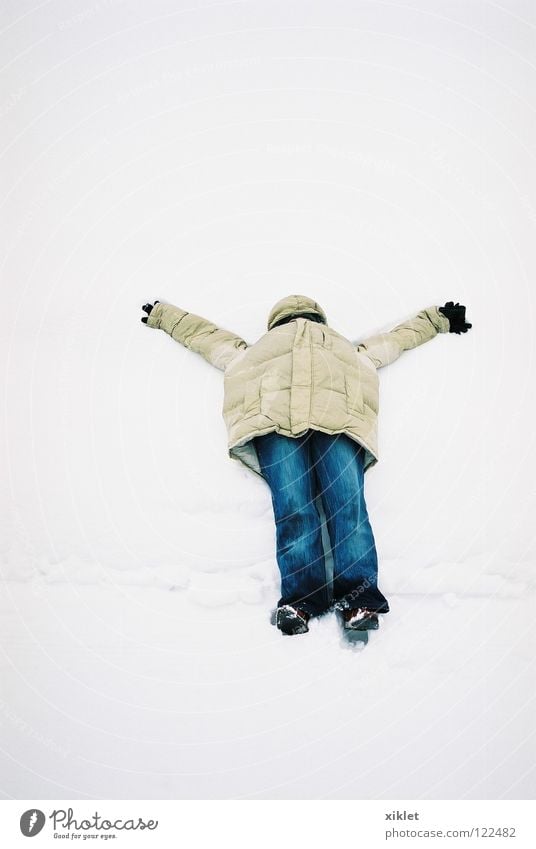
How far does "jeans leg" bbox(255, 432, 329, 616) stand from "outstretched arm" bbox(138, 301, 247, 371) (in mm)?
569

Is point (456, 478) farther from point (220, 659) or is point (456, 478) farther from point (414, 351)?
point (220, 659)

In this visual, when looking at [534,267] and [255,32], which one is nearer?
[534,267]

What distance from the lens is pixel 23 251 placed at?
2.98m

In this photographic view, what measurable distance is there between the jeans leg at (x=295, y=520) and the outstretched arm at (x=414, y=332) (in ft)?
2.25

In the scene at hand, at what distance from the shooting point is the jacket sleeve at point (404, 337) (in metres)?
2.70

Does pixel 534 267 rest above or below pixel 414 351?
above

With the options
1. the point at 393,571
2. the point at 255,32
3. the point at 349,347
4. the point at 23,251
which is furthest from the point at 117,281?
the point at 393,571

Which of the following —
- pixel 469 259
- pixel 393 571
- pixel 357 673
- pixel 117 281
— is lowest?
pixel 357 673

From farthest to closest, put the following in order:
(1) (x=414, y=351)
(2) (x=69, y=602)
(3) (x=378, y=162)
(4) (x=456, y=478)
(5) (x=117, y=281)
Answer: (3) (x=378, y=162), (5) (x=117, y=281), (1) (x=414, y=351), (4) (x=456, y=478), (2) (x=69, y=602)

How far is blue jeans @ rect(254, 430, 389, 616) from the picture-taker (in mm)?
1995

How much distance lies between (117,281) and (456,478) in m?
1.88

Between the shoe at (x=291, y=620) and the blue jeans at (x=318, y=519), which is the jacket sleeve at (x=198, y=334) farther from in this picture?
the shoe at (x=291, y=620)

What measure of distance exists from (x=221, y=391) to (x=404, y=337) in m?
0.88

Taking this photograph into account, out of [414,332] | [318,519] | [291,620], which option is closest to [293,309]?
[414,332]
